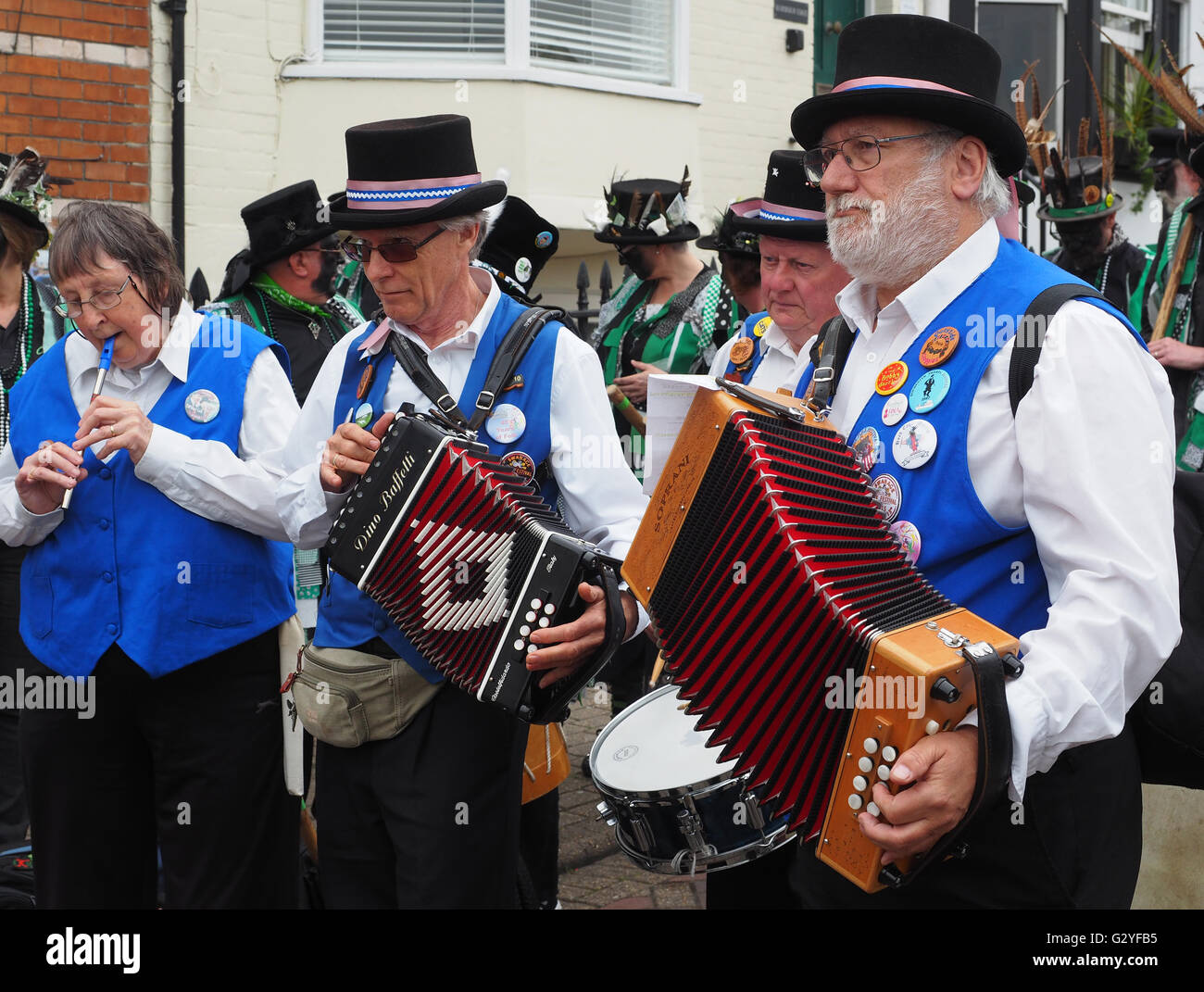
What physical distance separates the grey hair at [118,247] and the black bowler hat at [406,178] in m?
0.62

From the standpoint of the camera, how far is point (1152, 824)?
11.6ft

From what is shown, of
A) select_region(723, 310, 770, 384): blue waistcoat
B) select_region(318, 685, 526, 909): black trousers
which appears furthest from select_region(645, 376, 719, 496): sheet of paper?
select_region(723, 310, 770, 384): blue waistcoat

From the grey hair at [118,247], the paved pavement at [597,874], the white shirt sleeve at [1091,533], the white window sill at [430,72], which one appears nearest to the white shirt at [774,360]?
the paved pavement at [597,874]

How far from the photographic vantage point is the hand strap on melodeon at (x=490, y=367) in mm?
2930

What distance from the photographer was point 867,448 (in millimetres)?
2293

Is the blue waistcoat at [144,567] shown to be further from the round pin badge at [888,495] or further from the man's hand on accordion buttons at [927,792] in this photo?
the man's hand on accordion buttons at [927,792]

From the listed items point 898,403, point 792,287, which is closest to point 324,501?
point 898,403

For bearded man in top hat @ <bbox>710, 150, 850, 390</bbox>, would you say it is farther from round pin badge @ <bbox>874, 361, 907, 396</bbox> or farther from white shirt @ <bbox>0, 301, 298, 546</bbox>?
round pin badge @ <bbox>874, 361, 907, 396</bbox>

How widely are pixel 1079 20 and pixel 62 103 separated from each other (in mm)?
9325

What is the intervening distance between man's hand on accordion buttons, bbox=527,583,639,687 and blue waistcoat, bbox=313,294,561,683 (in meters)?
0.39

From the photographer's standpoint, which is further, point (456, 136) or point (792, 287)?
point (792, 287)
